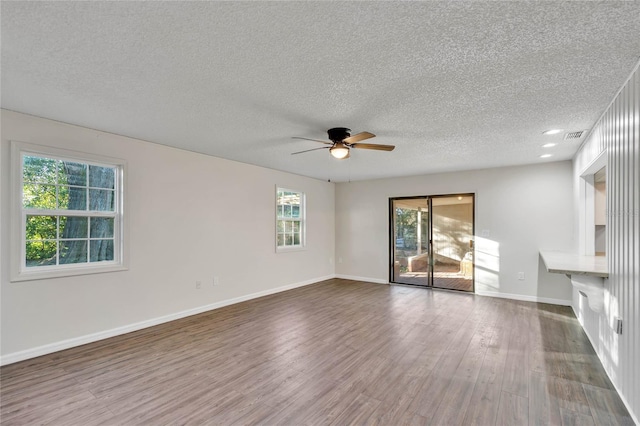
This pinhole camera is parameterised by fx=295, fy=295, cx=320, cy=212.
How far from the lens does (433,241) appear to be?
6.41 metres

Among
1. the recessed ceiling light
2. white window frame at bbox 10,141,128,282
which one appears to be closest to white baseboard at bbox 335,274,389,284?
the recessed ceiling light

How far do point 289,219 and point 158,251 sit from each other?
2.89 meters

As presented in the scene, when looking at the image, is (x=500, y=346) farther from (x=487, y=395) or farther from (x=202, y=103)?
(x=202, y=103)

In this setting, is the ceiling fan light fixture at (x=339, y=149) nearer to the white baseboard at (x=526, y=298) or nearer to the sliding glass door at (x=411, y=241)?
the sliding glass door at (x=411, y=241)

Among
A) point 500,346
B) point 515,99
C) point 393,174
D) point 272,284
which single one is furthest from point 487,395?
point 393,174

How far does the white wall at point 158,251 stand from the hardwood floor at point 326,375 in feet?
0.95

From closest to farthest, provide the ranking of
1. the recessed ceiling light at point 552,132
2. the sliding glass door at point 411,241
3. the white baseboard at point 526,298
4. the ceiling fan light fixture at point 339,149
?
1. the ceiling fan light fixture at point 339,149
2. the recessed ceiling light at point 552,132
3. the white baseboard at point 526,298
4. the sliding glass door at point 411,241

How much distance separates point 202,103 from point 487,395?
3.54m

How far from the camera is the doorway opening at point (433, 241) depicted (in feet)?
20.1

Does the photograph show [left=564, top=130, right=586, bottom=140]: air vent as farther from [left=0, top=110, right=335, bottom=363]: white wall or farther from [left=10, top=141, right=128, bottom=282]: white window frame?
[left=10, top=141, right=128, bottom=282]: white window frame

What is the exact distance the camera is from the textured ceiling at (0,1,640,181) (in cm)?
158

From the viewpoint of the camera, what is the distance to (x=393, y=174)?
6.48 meters

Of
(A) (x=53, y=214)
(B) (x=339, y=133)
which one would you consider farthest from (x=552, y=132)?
(A) (x=53, y=214)

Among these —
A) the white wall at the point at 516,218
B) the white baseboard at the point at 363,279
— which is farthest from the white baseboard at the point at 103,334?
the white wall at the point at 516,218
